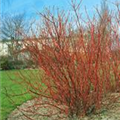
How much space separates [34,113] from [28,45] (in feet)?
5.53

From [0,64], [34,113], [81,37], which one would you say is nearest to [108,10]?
[81,37]

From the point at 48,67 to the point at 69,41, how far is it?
635 mm

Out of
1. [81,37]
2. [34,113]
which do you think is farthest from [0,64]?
[81,37]

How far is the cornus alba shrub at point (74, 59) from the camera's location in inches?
183

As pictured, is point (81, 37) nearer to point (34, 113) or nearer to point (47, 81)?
point (47, 81)

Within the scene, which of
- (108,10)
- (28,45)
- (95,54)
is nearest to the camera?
(95,54)

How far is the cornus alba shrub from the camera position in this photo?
15.2 ft

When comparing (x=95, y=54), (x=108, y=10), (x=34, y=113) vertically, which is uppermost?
(x=108, y=10)

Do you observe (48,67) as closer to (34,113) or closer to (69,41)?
(69,41)

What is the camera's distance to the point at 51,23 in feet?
15.6

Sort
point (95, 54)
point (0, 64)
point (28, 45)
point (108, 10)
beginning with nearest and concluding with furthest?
point (95, 54) < point (28, 45) < point (108, 10) < point (0, 64)

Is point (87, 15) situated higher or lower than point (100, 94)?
higher

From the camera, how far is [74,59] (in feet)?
15.4

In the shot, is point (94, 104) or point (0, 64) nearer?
point (94, 104)
